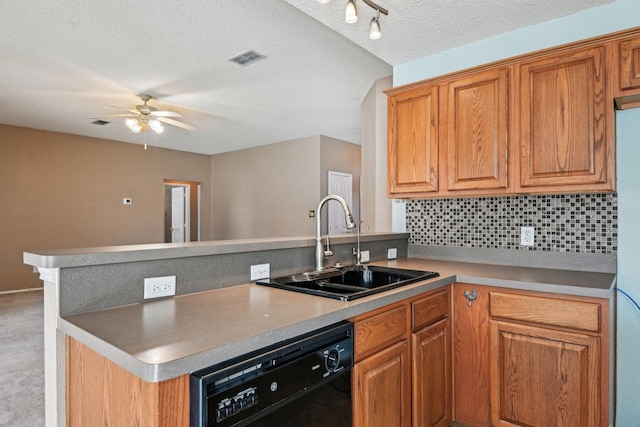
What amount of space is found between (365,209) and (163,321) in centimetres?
354

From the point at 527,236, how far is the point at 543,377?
0.93 meters

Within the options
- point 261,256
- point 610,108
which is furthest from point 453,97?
point 261,256

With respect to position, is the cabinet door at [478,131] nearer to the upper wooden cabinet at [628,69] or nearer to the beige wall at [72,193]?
the upper wooden cabinet at [628,69]

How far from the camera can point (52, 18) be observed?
268 cm

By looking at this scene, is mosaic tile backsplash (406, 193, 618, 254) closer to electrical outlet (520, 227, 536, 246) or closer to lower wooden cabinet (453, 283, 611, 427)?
electrical outlet (520, 227, 536, 246)

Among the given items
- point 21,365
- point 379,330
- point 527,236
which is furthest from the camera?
point 21,365

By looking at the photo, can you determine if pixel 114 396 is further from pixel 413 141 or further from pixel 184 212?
pixel 184 212

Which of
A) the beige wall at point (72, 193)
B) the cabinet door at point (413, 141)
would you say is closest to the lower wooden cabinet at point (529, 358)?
the cabinet door at point (413, 141)

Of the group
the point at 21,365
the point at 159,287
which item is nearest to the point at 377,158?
the point at 159,287

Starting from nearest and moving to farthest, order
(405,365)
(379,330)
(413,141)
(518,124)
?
(379,330), (405,365), (518,124), (413,141)

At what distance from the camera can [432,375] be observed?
6.05 feet

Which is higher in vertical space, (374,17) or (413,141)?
(374,17)

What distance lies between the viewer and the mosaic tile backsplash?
2111 millimetres

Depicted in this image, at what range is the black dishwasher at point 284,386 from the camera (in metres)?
0.89
